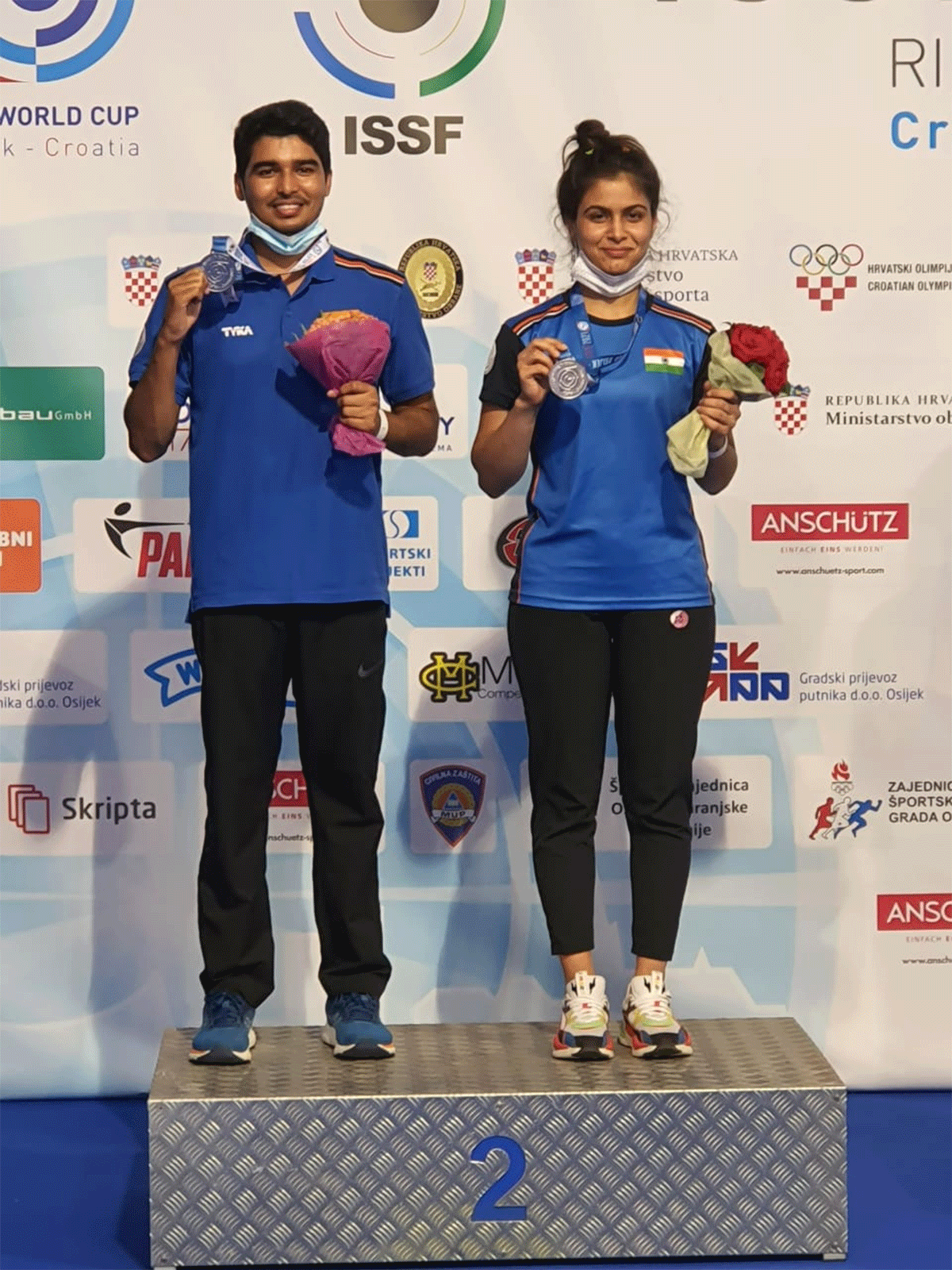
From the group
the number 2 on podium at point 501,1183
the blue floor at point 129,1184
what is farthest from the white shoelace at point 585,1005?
the blue floor at point 129,1184

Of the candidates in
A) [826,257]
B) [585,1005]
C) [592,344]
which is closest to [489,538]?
[592,344]

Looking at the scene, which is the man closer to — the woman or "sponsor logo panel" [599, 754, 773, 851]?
the woman

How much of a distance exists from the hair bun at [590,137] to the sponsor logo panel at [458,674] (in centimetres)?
117

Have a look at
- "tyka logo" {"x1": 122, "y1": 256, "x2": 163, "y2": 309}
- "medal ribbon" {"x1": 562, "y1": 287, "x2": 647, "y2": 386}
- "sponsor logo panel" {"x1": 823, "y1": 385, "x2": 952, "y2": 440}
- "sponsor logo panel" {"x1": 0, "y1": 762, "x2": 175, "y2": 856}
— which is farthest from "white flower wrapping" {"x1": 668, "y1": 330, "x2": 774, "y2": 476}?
"sponsor logo panel" {"x1": 0, "y1": 762, "x2": 175, "y2": 856}

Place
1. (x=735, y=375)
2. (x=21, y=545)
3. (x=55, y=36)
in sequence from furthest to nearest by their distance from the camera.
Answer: (x=21, y=545) → (x=55, y=36) → (x=735, y=375)

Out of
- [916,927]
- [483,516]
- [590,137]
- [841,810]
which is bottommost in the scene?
[916,927]

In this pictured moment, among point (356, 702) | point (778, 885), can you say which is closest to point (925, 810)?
point (778, 885)

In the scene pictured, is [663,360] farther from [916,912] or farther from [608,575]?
[916,912]

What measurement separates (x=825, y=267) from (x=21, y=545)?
1893 millimetres

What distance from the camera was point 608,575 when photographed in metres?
3.17

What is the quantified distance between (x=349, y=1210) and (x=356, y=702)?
34.3 inches

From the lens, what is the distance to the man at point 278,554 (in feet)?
10.3

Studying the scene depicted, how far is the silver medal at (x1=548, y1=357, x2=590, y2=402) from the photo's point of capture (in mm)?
3080

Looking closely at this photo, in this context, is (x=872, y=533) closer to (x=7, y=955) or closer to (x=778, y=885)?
(x=778, y=885)
